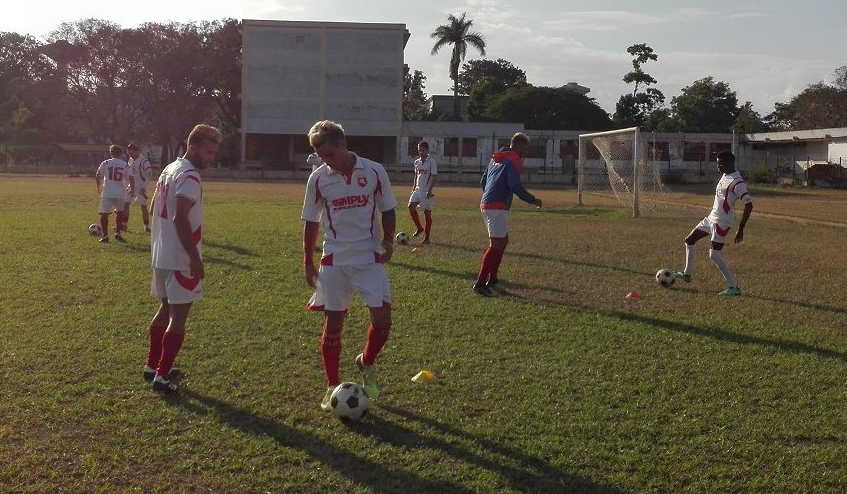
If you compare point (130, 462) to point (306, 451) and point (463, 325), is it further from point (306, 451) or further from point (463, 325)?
point (463, 325)

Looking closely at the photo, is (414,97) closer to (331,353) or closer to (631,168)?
(631,168)

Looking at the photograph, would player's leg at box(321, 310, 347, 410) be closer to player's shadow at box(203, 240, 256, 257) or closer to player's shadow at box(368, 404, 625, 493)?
player's shadow at box(368, 404, 625, 493)

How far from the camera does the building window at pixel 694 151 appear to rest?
59.9 metres

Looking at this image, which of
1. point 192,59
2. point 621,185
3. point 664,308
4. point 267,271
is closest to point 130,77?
point 192,59

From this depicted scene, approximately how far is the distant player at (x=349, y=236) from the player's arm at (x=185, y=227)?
30.8 inches

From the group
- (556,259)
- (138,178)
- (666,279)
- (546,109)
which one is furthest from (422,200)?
(546,109)

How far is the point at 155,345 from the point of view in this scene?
5926 mm

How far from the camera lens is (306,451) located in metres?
4.61

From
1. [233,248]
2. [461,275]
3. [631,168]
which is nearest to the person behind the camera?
[461,275]

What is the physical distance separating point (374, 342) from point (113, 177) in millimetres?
10907

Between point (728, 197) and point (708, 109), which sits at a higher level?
point (708, 109)

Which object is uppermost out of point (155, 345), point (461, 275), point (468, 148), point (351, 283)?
point (468, 148)

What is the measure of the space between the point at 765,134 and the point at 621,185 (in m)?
40.6

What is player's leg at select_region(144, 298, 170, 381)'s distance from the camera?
19.2 ft
